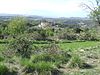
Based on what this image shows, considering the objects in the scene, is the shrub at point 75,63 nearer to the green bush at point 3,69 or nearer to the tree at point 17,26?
the green bush at point 3,69

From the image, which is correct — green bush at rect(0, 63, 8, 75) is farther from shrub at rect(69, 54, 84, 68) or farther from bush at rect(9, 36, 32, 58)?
bush at rect(9, 36, 32, 58)

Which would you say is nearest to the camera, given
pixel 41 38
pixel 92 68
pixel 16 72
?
pixel 16 72

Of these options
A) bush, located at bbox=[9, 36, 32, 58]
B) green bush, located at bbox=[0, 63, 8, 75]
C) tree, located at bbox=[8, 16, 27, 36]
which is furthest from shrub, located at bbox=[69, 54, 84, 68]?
tree, located at bbox=[8, 16, 27, 36]

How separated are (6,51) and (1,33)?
1078 inches

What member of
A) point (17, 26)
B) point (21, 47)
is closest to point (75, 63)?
point (21, 47)

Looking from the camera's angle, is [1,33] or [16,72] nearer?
[16,72]

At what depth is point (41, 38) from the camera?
4172 centimetres

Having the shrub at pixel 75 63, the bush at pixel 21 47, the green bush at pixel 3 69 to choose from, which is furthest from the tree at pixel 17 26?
the green bush at pixel 3 69

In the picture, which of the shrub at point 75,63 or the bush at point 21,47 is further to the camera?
the bush at point 21,47

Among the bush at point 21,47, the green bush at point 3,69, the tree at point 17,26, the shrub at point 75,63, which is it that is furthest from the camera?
the tree at point 17,26

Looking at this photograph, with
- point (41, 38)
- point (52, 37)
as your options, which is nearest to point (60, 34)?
point (52, 37)

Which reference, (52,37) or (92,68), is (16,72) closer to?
(92,68)

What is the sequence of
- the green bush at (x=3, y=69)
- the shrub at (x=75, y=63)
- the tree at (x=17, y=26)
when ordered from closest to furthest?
1. the green bush at (x=3, y=69)
2. the shrub at (x=75, y=63)
3. the tree at (x=17, y=26)

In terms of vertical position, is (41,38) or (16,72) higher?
(16,72)
